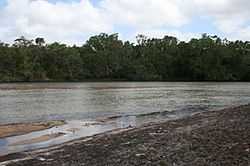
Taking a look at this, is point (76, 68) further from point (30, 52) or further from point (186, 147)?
point (186, 147)

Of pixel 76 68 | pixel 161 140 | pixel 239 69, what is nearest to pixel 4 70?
pixel 76 68

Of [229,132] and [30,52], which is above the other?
[30,52]

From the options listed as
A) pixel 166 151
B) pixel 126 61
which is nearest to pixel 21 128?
pixel 166 151

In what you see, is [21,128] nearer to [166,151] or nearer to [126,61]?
[166,151]

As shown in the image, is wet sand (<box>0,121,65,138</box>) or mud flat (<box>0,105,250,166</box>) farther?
wet sand (<box>0,121,65,138</box>)

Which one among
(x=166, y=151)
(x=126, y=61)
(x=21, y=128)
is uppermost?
(x=126, y=61)

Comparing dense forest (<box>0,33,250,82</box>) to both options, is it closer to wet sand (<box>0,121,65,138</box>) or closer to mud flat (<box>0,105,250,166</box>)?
wet sand (<box>0,121,65,138</box>)

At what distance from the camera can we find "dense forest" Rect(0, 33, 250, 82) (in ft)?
430

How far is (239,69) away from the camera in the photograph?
12875 centimetres

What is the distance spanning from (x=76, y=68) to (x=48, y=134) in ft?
393

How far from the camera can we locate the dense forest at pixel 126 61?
430 feet

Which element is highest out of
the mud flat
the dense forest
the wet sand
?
the dense forest

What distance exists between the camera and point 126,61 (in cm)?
14475

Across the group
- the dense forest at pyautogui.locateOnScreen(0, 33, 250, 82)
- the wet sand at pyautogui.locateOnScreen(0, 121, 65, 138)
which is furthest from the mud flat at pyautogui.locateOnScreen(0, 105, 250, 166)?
the dense forest at pyautogui.locateOnScreen(0, 33, 250, 82)
